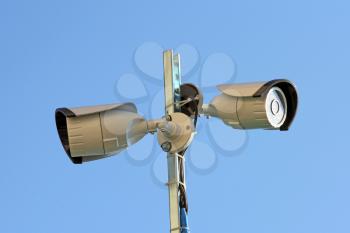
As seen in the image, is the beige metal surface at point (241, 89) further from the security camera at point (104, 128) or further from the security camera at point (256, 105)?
the security camera at point (104, 128)

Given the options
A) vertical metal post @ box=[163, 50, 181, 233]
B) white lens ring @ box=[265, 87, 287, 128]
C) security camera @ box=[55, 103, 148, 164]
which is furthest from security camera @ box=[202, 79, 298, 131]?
security camera @ box=[55, 103, 148, 164]

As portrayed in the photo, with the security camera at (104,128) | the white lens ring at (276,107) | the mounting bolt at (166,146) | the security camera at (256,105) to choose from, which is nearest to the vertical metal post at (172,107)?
the mounting bolt at (166,146)

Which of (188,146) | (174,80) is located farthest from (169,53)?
(188,146)

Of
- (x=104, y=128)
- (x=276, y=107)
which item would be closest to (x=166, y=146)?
(x=104, y=128)

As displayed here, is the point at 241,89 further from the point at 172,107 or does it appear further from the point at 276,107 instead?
the point at 172,107

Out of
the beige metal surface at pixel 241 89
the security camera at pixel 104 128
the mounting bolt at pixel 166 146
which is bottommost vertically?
the mounting bolt at pixel 166 146

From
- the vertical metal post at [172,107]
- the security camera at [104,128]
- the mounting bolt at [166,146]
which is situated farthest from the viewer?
the security camera at [104,128]

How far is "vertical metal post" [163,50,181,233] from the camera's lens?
398 inches

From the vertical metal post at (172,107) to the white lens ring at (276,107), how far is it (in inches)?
34.9

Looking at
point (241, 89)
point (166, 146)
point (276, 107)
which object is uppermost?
point (241, 89)

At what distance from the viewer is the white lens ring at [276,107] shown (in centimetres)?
1017

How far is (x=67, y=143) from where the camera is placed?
35.3 feet

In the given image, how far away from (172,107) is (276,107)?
3.18 ft

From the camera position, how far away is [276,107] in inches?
406
